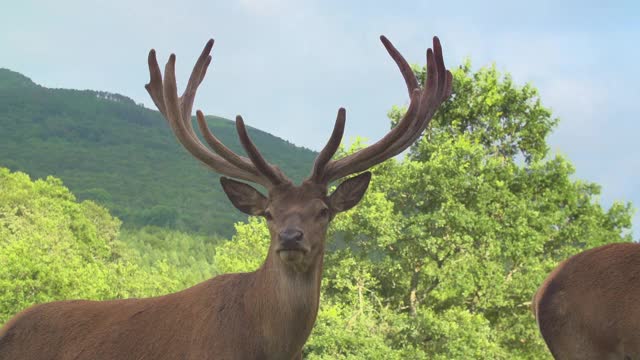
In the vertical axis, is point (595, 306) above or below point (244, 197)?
below

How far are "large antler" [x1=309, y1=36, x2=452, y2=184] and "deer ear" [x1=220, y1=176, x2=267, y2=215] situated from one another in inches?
17.8

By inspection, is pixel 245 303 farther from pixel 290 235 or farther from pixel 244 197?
pixel 244 197

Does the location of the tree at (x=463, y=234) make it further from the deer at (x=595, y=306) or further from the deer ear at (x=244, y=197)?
the deer ear at (x=244, y=197)

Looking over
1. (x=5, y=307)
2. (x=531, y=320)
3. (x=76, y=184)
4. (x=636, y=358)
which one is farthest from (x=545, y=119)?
(x=76, y=184)

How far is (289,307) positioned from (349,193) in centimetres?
102

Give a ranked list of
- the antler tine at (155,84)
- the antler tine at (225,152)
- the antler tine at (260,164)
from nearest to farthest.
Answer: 1. the antler tine at (260,164)
2. the antler tine at (225,152)
3. the antler tine at (155,84)

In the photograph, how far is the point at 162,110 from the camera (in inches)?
282

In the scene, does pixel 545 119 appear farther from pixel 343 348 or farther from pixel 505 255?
pixel 343 348

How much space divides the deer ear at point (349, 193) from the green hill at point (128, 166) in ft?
380

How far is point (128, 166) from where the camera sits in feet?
559

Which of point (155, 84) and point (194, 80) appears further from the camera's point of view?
point (194, 80)

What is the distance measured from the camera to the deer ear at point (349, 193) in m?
6.04

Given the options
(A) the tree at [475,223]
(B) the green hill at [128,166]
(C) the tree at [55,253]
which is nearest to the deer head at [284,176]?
(A) the tree at [475,223]

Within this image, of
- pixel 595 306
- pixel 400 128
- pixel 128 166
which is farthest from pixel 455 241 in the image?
pixel 128 166
